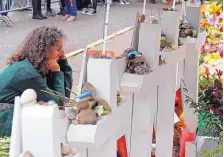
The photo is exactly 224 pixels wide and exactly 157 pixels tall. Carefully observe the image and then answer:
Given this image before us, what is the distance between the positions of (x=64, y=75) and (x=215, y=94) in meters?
1.99

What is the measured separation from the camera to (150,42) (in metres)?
2.36

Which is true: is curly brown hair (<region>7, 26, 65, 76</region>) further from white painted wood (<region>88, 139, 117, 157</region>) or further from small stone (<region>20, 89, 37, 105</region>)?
small stone (<region>20, 89, 37, 105</region>)

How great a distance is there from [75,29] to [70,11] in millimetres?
920

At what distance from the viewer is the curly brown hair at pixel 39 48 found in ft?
11.2

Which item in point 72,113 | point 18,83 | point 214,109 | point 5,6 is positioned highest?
point 72,113

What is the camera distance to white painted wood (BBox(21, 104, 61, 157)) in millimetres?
1531

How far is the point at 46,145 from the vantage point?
1552mm

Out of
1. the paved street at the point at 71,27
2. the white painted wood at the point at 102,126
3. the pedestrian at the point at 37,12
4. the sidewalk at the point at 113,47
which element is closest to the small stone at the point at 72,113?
the white painted wood at the point at 102,126

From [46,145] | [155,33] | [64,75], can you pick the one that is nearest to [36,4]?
[64,75]

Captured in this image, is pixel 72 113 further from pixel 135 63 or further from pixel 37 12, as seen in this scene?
pixel 37 12

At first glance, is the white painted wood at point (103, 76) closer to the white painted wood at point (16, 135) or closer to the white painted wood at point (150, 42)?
the white painted wood at point (16, 135)

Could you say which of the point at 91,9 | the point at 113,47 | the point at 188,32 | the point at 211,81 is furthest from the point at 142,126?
the point at 91,9

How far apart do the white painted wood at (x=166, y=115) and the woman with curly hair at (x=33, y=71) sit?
65cm

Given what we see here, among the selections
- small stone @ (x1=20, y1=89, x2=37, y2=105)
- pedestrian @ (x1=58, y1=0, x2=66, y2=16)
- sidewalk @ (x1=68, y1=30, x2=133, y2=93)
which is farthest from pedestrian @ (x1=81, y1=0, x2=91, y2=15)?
small stone @ (x1=20, y1=89, x2=37, y2=105)
